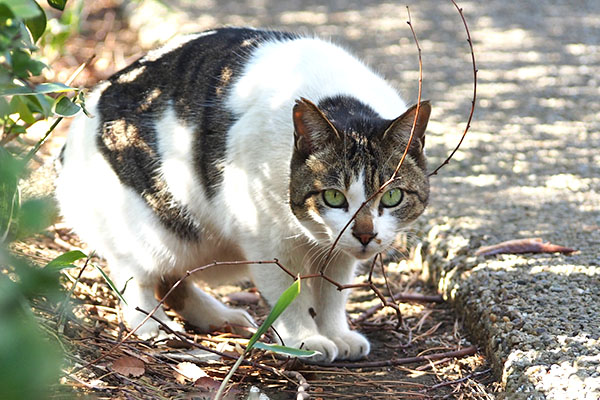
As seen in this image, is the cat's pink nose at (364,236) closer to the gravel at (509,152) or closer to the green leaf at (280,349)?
the green leaf at (280,349)

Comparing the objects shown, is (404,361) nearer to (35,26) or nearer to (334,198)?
(334,198)

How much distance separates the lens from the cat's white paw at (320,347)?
2.52m

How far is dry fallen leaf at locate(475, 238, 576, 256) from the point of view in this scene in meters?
2.92

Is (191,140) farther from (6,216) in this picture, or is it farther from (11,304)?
(11,304)

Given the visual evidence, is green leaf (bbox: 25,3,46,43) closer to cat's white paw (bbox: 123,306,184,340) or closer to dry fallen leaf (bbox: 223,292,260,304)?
cat's white paw (bbox: 123,306,184,340)

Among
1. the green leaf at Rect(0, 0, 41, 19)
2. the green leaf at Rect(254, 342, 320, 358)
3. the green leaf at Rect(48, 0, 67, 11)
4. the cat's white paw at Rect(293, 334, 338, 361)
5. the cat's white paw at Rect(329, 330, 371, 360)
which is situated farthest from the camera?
the cat's white paw at Rect(329, 330, 371, 360)

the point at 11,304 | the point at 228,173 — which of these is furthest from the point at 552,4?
the point at 11,304

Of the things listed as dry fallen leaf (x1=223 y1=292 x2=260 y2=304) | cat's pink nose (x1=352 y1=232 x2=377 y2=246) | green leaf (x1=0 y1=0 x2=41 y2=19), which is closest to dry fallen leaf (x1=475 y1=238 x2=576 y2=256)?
cat's pink nose (x1=352 y1=232 x2=377 y2=246)

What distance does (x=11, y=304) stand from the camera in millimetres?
908

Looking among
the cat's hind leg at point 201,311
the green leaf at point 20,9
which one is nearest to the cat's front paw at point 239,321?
the cat's hind leg at point 201,311

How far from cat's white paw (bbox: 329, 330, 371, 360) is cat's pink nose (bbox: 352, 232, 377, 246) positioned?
540 mm

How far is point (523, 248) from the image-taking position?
294cm

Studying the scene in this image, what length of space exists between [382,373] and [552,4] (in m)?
5.26

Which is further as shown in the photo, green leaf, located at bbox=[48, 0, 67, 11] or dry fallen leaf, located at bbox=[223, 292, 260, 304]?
dry fallen leaf, located at bbox=[223, 292, 260, 304]
